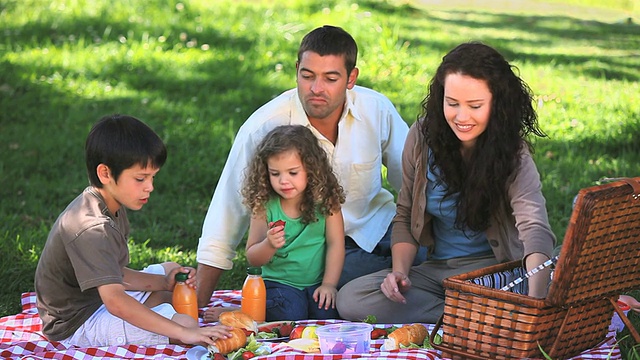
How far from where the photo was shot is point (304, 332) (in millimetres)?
3939

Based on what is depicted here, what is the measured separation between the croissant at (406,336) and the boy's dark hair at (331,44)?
1354 mm

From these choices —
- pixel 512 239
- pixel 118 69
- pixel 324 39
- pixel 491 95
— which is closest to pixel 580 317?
pixel 512 239

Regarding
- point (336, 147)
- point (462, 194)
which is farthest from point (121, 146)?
point (462, 194)

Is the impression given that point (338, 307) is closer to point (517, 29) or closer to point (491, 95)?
point (491, 95)

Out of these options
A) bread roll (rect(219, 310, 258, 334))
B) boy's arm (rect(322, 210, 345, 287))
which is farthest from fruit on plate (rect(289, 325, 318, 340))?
boy's arm (rect(322, 210, 345, 287))

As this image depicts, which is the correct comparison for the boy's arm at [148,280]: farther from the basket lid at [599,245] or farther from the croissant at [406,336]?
the basket lid at [599,245]

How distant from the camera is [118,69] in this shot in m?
8.46

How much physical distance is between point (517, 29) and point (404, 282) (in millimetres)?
8876

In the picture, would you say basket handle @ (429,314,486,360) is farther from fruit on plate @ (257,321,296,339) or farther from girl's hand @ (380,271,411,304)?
fruit on plate @ (257,321,296,339)

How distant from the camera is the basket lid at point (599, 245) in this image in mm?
3389

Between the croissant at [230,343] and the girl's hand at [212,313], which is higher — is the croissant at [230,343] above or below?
above

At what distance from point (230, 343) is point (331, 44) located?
5.07 feet

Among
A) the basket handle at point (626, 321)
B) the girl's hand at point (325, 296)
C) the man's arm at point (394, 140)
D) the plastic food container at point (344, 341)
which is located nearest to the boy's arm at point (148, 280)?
the girl's hand at point (325, 296)

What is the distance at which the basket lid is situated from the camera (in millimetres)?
3389
